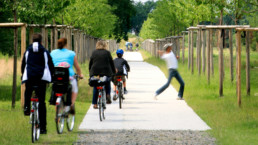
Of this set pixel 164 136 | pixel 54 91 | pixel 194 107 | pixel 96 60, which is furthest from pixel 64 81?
pixel 194 107

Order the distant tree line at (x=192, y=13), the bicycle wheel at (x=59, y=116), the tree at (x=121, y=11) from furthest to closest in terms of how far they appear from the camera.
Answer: the tree at (x=121, y=11)
the distant tree line at (x=192, y=13)
the bicycle wheel at (x=59, y=116)

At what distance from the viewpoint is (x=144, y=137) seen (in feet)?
32.0

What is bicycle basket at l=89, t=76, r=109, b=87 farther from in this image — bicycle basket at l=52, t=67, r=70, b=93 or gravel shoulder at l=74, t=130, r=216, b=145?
bicycle basket at l=52, t=67, r=70, b=93

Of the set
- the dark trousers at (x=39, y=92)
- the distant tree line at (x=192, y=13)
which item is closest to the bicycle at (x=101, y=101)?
the dark trousers at (x=39, y=92)

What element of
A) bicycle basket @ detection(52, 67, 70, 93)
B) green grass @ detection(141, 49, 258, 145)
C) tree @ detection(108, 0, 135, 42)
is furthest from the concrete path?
tree @ detection(108, 0, 135, 42)

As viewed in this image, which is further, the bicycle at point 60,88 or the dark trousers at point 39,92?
the bicycle at point 60,88

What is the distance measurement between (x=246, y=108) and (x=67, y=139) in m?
5.82

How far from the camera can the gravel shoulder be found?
920 cm

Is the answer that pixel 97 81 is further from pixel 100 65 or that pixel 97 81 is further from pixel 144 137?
pixel 144 137

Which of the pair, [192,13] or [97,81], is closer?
[97,81]

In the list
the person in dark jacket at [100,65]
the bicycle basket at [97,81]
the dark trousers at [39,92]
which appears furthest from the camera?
the person in dark jacket at [100,65]

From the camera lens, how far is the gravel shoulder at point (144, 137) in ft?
30.2

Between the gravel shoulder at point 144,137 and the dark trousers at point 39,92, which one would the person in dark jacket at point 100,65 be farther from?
the dark trousers at point 39,92

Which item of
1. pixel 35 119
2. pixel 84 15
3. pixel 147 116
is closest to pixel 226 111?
pixel 147 116
